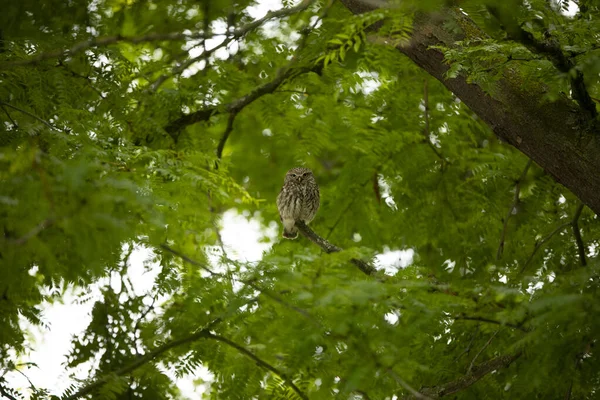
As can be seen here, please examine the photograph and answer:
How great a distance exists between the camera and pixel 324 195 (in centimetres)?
681

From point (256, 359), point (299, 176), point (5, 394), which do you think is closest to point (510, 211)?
point (256, 359)

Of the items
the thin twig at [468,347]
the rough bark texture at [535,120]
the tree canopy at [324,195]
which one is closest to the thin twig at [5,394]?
the tree canopy at [324,195]

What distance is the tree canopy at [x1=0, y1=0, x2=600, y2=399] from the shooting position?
294cm

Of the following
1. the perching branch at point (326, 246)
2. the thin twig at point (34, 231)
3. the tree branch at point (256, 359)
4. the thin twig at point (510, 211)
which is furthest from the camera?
the thin twig at point (510, 211)

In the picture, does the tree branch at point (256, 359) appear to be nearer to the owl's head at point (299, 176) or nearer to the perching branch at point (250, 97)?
the perching branch at point (250, 97)

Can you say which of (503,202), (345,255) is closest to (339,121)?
(503,202)

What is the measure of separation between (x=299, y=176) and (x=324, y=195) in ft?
1.39

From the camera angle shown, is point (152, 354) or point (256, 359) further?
point (152, 354)

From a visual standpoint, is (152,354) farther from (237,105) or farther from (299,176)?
(299,176)

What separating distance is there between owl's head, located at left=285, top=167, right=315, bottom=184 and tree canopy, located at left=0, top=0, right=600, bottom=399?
0.83ft

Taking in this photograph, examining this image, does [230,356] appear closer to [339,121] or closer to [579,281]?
[579,281]

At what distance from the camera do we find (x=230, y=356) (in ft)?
13.3

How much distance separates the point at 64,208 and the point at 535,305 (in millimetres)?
1792

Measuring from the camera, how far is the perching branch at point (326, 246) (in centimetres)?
453
